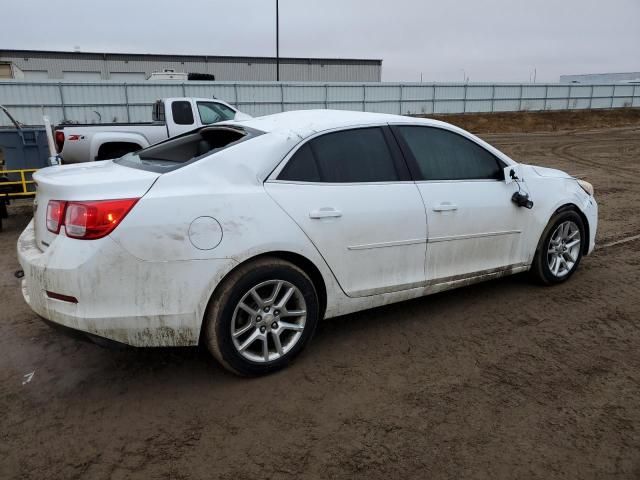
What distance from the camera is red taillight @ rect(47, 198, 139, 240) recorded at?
267cm

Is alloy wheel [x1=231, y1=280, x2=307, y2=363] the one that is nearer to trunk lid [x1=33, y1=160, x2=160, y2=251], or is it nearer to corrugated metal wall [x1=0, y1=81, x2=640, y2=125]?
trunk lid [x1=33, y1=160, x2=160, y2=251]

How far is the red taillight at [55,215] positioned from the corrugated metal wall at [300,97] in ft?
62.2

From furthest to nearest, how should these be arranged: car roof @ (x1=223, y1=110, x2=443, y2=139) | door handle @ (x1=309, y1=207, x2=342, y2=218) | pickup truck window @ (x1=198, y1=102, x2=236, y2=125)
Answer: pickup truck window @ (x1=198, y1=102, x2=236, y2=125) < car roof @ (x1=223, y1=110, x2=443, y2=139) < door handle @ (x1=309, y1=207, x2=342, y2=218)

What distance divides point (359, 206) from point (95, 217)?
1.59 meters

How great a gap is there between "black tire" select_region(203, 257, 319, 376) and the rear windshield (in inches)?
39.3

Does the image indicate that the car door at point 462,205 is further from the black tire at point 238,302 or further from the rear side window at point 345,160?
the black tire at point 238,302

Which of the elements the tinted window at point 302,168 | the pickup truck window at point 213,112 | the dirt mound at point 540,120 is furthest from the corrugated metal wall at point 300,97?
the tinted window at point 302,168

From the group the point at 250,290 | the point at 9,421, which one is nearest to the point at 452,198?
the point at 250,290

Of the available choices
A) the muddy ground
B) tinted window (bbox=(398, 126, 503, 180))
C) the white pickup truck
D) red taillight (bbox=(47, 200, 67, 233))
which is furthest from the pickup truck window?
red taillight (bbox=(47, 200, 67, 233))

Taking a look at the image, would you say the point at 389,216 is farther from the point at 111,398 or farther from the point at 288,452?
the point at 111,398

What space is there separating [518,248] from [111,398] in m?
3.30

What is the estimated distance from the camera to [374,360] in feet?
11.1

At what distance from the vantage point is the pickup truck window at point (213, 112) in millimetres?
10852

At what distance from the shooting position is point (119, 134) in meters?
9.05
